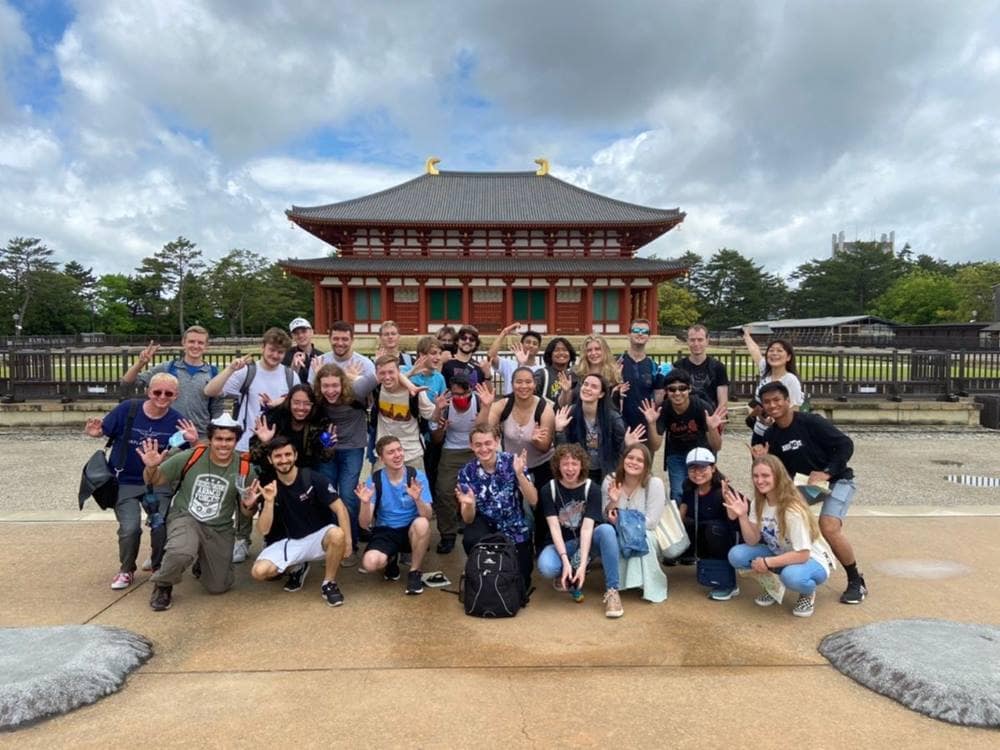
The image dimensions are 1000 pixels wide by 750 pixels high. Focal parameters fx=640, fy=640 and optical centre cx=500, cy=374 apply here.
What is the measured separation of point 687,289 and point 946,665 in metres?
75.0

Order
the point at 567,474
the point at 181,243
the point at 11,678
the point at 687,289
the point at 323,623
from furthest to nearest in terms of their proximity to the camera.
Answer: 1. the point at 687,289
2. the point at 181,243
3. the point at 567,474
4. the point at 323,623
5. the point at 11,678

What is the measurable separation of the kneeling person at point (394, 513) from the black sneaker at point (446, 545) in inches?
27.5

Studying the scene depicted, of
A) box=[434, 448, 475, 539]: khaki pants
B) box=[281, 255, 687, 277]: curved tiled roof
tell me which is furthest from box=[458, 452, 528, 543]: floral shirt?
box=[281, 255, 687, 277]: curved tiled roof

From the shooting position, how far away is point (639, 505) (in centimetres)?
442

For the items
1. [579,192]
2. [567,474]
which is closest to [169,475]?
[567,474]

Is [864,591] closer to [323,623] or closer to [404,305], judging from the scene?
[323,623]

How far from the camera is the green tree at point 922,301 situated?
196 ft

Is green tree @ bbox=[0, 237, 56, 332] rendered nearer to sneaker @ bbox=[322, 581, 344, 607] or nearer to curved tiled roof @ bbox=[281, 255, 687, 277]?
curved tiled roof @ bbox=[281, 255, 687, 277]

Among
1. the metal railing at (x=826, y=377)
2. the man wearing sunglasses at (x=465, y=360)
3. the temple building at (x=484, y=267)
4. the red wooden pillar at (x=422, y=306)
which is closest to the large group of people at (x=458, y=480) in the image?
the man wearing sunglasses at (x=465, y=360)

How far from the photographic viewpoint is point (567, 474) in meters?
4.33

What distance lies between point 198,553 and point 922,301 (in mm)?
70997

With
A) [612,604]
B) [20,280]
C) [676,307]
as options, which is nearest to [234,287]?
[20,280]

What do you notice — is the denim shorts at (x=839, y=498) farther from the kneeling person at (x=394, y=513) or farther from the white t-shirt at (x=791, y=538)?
the kneeling person at (x=394, y=513)

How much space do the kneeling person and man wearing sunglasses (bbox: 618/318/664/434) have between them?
77.0 inches
